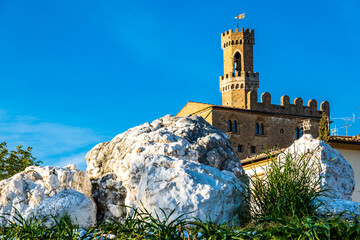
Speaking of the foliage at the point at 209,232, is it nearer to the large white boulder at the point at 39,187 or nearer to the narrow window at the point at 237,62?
the large white boulder at the point at 39,187

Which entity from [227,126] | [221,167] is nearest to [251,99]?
[227,126]

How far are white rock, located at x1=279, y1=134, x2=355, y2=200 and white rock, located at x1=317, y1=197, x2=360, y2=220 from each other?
0.96m

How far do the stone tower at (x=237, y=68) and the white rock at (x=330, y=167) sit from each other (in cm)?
5982

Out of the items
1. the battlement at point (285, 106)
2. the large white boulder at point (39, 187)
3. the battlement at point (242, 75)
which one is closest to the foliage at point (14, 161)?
the large white boulder at point (39, 187)

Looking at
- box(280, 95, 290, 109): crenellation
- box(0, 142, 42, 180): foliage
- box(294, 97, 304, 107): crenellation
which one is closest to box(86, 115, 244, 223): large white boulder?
box(0, 142, 42, 180): foliage

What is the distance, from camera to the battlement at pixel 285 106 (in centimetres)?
5684

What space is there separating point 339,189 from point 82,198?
3.38 meters

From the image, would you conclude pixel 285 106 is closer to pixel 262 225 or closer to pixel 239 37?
pixel 239 37

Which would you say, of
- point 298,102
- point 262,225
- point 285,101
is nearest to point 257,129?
point 285,101

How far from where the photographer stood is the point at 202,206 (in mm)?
6305

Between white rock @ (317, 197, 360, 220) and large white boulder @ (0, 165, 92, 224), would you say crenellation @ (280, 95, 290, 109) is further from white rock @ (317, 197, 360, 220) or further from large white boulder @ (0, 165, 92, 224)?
white rock @ (317, 197, 360, 220)

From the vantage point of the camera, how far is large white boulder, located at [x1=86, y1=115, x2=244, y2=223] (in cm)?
640

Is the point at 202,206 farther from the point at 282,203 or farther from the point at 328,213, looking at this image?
the point at 328,213

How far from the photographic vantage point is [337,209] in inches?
238
